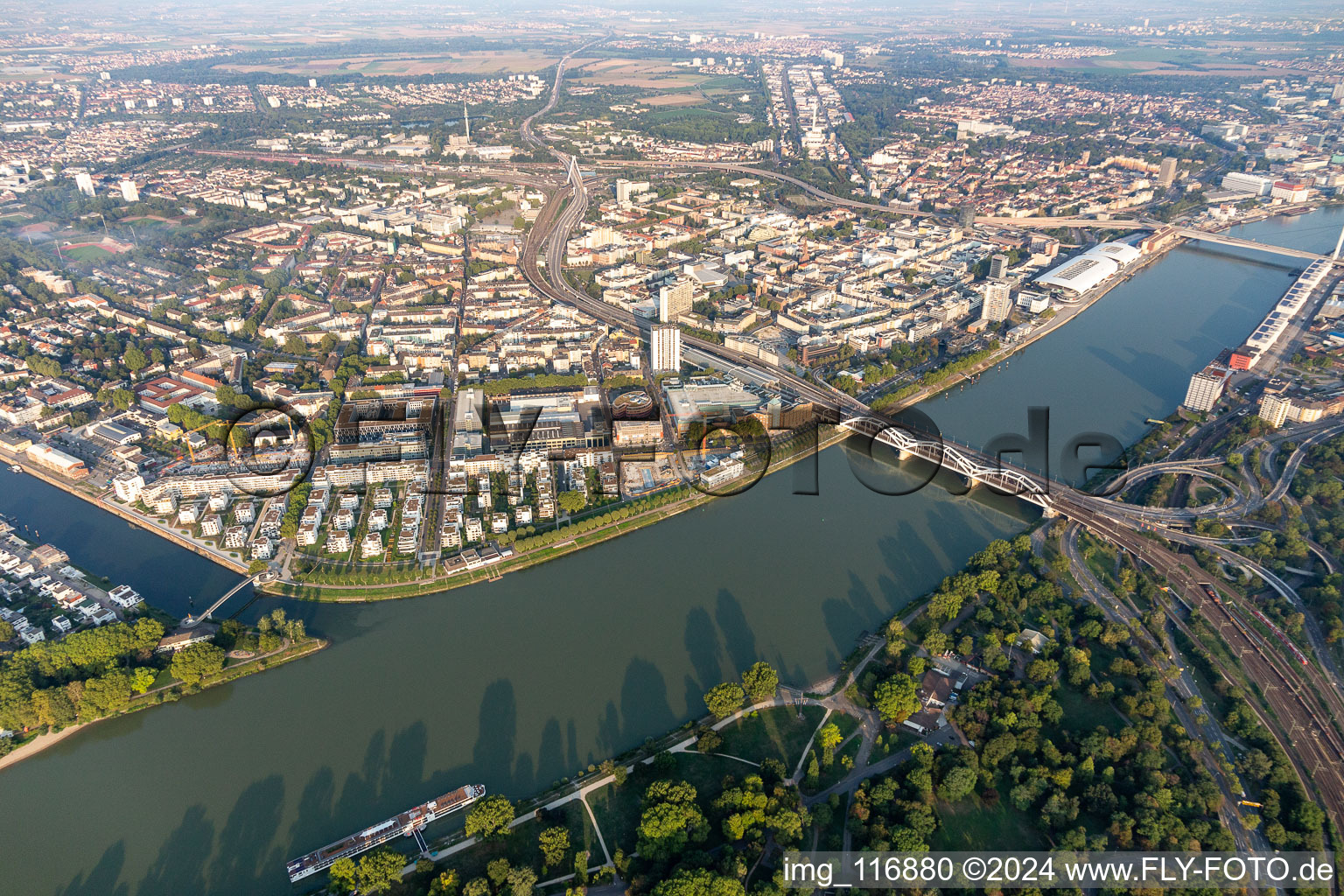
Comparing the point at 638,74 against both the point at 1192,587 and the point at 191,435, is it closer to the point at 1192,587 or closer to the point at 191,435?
the point at 191,435

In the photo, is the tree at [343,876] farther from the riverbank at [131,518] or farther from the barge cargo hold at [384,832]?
the riverbank at [131,518]

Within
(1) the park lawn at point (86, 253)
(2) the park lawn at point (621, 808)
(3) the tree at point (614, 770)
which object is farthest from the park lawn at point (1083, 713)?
(1) the park lawn at point (86, 253)

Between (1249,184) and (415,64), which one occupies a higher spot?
(415,64)

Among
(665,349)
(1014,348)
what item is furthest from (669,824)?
(1014,348)

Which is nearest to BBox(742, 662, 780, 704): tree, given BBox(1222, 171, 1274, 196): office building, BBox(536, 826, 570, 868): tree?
BBox(536, 826, 570, 868): tree

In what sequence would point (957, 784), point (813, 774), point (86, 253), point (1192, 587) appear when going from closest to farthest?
point (957, 784)
point (813, 774)
point (1192, 587)
point (86, 253)

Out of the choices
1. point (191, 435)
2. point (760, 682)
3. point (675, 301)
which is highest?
point (675, 301)

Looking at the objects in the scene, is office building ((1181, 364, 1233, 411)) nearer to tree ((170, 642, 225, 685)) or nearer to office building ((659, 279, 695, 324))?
office building ((659, 279, 695, 324))
